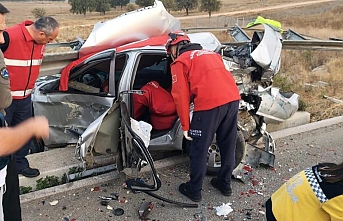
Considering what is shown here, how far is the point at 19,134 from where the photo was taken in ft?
6.83

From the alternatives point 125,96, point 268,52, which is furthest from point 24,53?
point 268,52

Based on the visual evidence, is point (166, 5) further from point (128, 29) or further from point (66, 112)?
point (66, 112)

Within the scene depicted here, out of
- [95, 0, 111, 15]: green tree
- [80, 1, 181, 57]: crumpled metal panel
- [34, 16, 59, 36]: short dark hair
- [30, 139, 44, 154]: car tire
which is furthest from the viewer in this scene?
[95, 0, 111, 15]: green tree

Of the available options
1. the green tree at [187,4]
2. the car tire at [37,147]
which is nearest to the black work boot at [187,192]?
the car tire at [37,147]

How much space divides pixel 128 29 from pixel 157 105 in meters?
1.39

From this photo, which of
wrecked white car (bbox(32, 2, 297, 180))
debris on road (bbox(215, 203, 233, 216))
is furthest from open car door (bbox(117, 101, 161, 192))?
debris on road (bbox(215, 203, 233, 216))

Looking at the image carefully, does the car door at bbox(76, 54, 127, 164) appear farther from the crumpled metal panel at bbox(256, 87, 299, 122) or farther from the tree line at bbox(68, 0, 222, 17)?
the tree line at bbox(68, 0, 222, 17)

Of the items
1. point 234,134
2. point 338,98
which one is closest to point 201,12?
point 338,98

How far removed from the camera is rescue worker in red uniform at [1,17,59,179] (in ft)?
13.3

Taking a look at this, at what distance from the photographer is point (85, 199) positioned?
4223mm

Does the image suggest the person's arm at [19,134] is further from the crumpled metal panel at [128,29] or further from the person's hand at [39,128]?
the crumpled metal panel at [128,29]

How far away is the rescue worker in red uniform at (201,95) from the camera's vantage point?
3816 mm

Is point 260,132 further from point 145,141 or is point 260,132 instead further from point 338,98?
point 338,98

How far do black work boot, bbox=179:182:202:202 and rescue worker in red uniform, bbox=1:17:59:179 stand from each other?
2.00m
